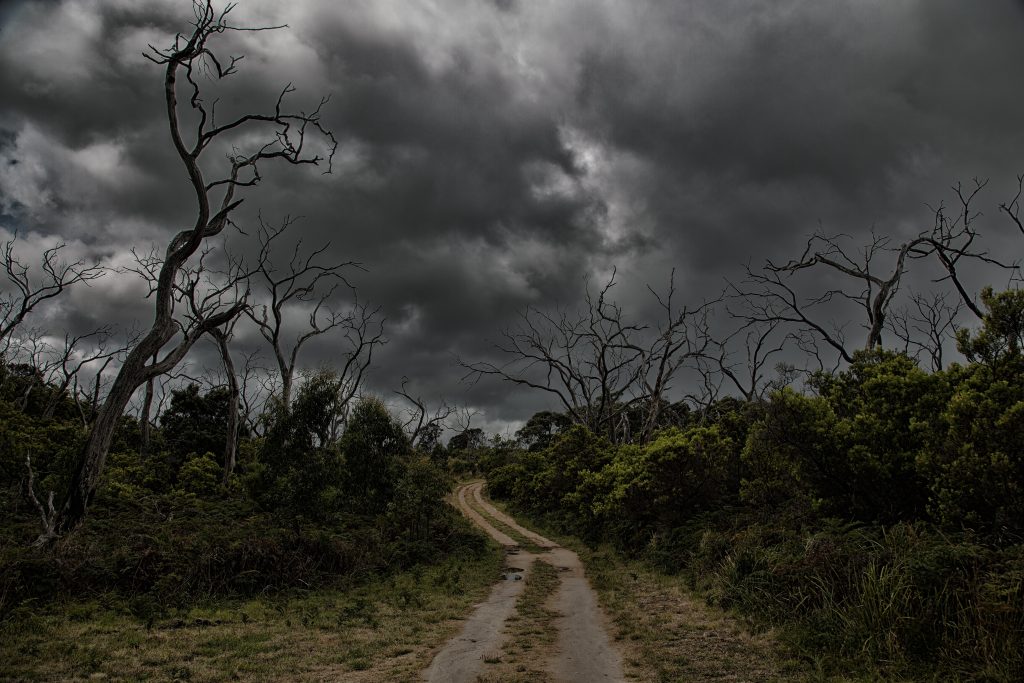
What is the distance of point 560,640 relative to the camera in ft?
30.1

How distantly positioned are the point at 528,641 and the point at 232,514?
13744 millimetres

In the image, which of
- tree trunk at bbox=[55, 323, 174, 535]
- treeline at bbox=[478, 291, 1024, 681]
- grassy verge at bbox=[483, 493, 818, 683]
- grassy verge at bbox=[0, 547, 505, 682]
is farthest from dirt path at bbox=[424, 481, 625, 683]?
tree trunk at bbox=[55, 323, 174, 535]

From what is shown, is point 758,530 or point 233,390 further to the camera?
point 233,390

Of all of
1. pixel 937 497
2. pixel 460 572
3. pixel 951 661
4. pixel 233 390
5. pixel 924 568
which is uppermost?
pixel 233 390

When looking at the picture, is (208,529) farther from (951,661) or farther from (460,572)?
(951,661)

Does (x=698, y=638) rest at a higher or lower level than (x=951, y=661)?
lower

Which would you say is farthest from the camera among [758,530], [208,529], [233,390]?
[233,390]

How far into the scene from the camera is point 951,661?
6.03 m

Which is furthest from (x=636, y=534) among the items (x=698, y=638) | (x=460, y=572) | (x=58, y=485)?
(x=58, y=485)

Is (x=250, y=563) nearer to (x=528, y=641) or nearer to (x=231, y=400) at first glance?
(x=528, y=641)

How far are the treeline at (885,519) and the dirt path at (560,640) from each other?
8.21 feet

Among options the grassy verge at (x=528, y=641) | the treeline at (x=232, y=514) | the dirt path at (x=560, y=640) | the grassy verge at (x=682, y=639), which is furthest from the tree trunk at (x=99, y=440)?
the grassy verge at (x=682, y=639)

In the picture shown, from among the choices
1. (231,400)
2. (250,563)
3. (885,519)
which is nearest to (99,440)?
(250,563)

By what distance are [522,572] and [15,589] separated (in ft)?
38.8
